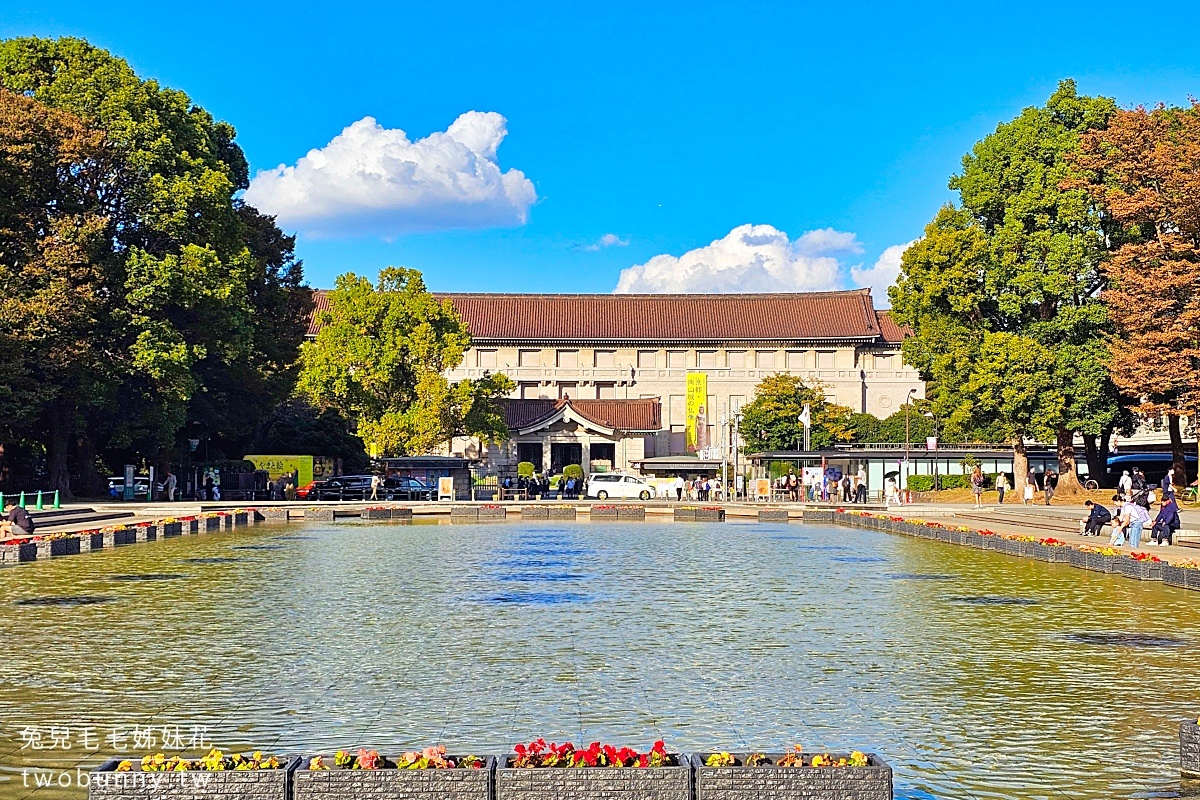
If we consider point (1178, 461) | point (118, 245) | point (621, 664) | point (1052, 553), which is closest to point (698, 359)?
point (1178, 461)

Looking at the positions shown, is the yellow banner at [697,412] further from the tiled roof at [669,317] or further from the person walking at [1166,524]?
the person walking at [1166,524]

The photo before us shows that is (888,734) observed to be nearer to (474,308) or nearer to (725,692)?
(725,692)

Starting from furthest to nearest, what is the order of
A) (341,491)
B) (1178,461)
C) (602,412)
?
(602,412) → (341,491) → (1178,461)

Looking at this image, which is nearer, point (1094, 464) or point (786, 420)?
point (1094, 464)

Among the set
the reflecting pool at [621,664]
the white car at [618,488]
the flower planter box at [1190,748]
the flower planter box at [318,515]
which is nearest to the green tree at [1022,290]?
the white car at [618,488]

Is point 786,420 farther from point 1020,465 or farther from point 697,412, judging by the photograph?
point 1020,465

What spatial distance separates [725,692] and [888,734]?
7.52ft

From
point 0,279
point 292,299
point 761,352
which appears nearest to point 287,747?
point 0,279

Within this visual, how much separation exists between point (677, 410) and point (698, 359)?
16.4ft

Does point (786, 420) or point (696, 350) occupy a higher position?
point (696, 350)

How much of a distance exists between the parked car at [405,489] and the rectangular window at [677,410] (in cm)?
4490

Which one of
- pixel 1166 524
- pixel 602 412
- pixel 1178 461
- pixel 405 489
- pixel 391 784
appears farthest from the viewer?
pixel 602 412

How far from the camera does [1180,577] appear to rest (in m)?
22.9

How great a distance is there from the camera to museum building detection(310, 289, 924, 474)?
4323 inches
